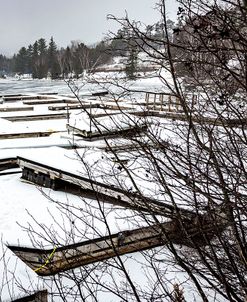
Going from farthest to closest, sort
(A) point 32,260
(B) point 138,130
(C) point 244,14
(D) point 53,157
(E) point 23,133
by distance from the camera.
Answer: (E) point 23,133
(D) point 53,157
(A) point 32,260
(B) point 138,130
(C) point 244,14

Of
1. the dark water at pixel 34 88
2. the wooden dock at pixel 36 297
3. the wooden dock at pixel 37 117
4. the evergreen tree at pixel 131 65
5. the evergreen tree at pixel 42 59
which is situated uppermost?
the evergreen tree at pixel 42 59

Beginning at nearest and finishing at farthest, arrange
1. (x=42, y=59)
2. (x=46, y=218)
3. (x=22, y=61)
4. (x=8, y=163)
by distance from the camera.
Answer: (x=46, y=218)
(x=8, y=163)
(x=42, y=59)
(x=22, y=61)

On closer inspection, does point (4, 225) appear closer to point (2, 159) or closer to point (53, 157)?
point (53, 157)

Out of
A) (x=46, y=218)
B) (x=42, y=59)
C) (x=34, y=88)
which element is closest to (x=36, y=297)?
(x=46, y=218)

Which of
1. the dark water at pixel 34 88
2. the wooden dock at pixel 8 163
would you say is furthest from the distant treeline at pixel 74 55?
the wooden dock at pixel 8 163

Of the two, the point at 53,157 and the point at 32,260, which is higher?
the point at 53,157

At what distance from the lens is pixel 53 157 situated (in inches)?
348

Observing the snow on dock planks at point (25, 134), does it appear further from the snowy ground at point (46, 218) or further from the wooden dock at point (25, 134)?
the snowy ground at point (46, 218)

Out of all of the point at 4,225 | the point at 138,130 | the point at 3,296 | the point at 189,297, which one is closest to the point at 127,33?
the point at 138,130

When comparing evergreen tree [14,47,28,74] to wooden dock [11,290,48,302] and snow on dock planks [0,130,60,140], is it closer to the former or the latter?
snow on dock planks [0,130,60,140]

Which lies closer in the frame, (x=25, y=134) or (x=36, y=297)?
(x=36, y=297)

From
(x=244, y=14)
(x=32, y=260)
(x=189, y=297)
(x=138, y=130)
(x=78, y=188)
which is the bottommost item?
(x=189, y=297)

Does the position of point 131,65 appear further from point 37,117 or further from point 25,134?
point 37,117

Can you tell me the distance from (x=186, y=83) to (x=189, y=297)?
3599 mm
